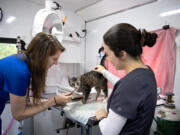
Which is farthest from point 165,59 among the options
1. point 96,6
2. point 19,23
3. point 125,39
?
point 19,23

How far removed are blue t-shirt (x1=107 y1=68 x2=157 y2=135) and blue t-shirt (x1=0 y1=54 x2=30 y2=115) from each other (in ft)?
1.60

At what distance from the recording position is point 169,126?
1.23m

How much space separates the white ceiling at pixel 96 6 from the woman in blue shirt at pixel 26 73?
48.8 inches

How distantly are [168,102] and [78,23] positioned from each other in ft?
6.32

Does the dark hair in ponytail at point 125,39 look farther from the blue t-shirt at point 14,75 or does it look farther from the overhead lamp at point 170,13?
the overhead lamp at point 170,13

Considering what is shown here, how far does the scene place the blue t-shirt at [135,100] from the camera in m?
0.54

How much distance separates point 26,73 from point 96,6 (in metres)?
1.65

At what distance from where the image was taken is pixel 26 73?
0.76m

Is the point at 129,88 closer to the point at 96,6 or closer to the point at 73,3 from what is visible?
the point at 96,6

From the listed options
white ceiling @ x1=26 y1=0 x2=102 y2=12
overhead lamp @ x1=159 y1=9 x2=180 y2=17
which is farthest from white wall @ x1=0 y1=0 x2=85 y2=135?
overhead lamp @ x1=159 y1=9 x2=180 y2=17

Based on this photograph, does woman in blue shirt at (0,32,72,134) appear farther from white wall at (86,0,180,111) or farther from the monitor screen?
the monitor screen

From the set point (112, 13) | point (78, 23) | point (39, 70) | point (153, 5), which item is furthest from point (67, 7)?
point (39, 70)

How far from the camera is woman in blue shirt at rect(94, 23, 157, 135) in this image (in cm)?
54

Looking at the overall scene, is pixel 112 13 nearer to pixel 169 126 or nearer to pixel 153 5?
pixel 153 5
